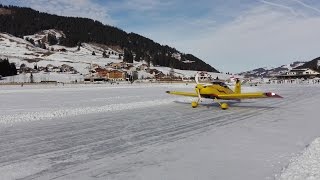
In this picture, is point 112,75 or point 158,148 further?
point 112,75

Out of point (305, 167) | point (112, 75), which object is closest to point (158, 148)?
point (305, 167)

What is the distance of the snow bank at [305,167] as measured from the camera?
7.48m

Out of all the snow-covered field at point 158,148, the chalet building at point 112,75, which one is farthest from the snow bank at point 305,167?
the chalet building at point 112,75

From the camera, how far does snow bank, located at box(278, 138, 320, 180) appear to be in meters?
7.48

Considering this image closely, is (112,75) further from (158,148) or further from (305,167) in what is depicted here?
(305,167)

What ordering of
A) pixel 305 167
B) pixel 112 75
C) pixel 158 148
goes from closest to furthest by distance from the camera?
pixel 305 167
pixel 158 148
pixel 112 75

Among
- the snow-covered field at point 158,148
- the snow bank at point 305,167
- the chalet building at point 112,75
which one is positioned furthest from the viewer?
the chalet building at point 112,75

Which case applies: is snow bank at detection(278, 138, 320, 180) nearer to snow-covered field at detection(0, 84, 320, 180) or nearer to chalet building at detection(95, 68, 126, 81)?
snow-covered field at detection(0, 84, 320, 180)

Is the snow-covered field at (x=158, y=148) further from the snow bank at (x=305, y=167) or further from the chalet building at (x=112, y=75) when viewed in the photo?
Answer: the chalet building at (x=112, y=75)

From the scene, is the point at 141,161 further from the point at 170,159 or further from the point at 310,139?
the point at 310,139

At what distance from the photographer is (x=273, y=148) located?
10430 mm

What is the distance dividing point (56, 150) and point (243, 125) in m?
7.98

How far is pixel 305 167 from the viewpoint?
8148 mm

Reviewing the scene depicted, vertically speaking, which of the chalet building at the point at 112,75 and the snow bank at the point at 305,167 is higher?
the chalet building at the point at 112,75
